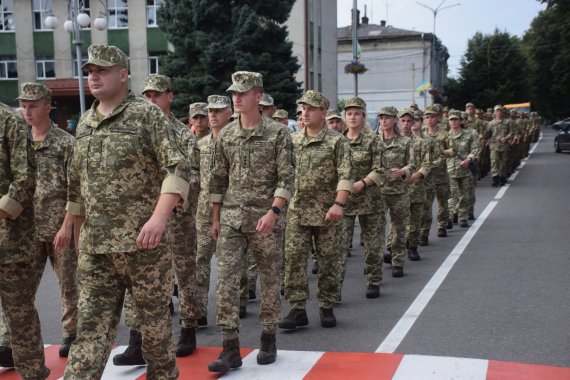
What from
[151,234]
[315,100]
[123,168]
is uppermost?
[315,100]

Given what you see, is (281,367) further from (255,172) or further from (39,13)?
(39,13)

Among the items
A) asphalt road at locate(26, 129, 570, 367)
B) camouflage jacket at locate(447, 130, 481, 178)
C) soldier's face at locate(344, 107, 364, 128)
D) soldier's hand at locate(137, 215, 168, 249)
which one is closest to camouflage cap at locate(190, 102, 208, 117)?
soldier's face at locate(344, 107, 364, 128)

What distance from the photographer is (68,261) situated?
561cm

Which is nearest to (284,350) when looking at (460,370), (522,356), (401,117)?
(460,370)

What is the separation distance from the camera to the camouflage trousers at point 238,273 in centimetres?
512

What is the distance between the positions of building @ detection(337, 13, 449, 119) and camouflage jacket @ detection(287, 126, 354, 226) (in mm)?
63171

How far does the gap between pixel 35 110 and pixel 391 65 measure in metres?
68.2

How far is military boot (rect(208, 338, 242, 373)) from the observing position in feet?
16.4

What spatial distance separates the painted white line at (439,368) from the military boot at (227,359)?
1166 mm

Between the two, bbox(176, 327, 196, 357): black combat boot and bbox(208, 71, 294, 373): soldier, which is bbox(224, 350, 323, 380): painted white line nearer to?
bbox(208, 71, 294, 373): soldier

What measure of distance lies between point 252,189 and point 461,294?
3147 millimetres

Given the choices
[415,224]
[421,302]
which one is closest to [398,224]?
[415,224]

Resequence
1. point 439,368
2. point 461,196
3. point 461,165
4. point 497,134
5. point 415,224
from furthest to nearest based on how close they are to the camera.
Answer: point 497,134, point 461,196, point 461,165, point 415,224, point 439,368

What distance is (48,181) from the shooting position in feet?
18.1
